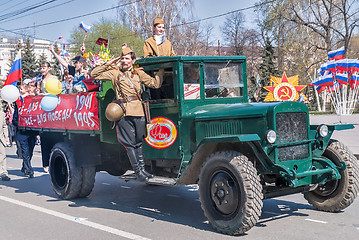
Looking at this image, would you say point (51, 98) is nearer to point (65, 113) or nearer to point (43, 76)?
point (65, 113)

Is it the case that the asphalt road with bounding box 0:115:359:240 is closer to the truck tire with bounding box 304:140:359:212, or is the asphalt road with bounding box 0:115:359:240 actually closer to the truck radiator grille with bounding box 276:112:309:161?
the truck tire with bounding box 304:140:359:212

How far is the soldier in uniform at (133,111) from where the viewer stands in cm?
657

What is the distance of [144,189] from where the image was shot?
8828 millimetres

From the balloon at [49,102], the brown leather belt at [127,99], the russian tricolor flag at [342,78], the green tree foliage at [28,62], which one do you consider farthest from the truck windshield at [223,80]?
the green tree foliage at [28,62]

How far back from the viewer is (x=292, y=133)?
576cm

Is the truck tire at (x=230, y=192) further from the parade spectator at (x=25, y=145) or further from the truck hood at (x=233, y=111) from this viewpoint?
the parade spectator at (x=25, y=145)

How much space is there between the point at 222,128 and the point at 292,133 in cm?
88

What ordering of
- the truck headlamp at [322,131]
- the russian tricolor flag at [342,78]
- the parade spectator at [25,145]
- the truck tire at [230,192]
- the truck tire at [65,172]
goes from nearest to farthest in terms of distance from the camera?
the truck tire at [230,192]
the truck headlamp at [322,131]
the truck tire at [65,172]
the parade spectator at [25,145]
the russian tricolor flag at [342,78]

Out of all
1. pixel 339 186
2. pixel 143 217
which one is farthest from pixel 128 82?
pixel 339 186

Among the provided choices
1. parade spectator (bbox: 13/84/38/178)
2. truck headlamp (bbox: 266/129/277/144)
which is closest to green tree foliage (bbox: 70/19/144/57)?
parade spectator (bbox: 13/84/38/178)

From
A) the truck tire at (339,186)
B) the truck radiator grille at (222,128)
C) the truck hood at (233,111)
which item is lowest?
the truck tire at (339,186)

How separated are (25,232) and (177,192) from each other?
307cm

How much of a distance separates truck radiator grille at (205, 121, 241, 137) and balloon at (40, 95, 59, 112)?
3610 mm

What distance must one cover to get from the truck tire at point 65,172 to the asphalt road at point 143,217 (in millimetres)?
193
